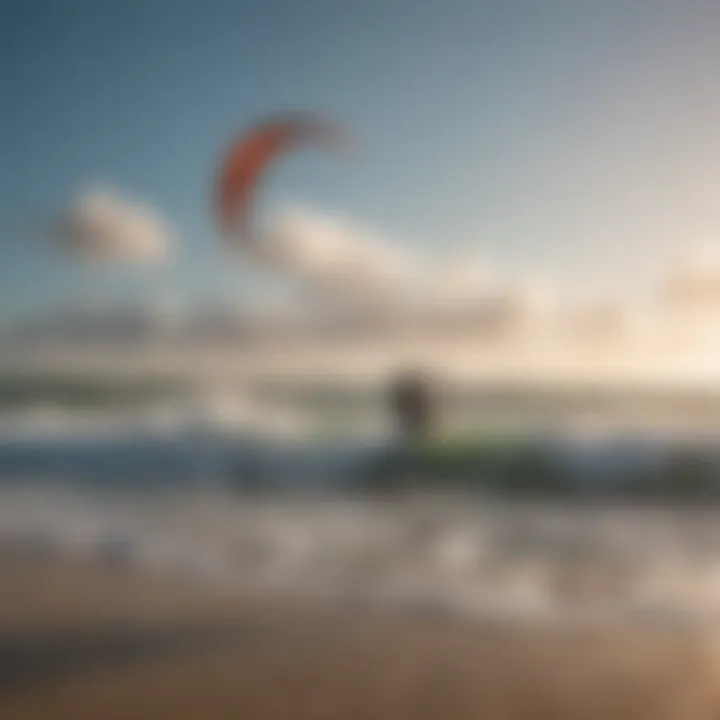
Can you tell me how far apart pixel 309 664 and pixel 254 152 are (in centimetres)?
114

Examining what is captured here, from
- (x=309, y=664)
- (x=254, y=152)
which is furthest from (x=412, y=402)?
(x=309, y=664)

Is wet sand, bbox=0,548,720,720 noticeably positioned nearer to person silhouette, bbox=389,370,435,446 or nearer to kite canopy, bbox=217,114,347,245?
person silhouette, bbox=389,370,435,446

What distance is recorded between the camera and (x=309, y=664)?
1.27m

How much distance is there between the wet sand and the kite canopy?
87 cm

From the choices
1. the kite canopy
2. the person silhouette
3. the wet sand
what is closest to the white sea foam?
the wet sand

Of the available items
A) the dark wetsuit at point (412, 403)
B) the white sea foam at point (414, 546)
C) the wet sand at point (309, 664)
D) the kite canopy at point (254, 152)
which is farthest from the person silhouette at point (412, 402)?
the wet sand at point (309, 664)

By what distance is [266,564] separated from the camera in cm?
162

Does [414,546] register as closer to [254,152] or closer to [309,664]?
[309,664]

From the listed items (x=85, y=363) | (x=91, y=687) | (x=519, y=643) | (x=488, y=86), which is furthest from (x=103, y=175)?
(x=519, y=643)

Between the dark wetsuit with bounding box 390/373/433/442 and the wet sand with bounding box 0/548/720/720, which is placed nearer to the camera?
the wet sand with bounding box 0/548/720/720

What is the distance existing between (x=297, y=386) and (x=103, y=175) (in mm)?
660

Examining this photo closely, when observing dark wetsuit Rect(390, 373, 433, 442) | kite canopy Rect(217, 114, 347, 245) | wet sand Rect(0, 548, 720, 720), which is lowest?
wet sand Rect(0, 548, 720, 720)

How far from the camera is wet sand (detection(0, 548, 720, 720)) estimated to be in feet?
3.88

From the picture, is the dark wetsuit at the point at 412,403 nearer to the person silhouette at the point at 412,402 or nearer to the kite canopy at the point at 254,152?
the person silhouette at the point at 412,402
